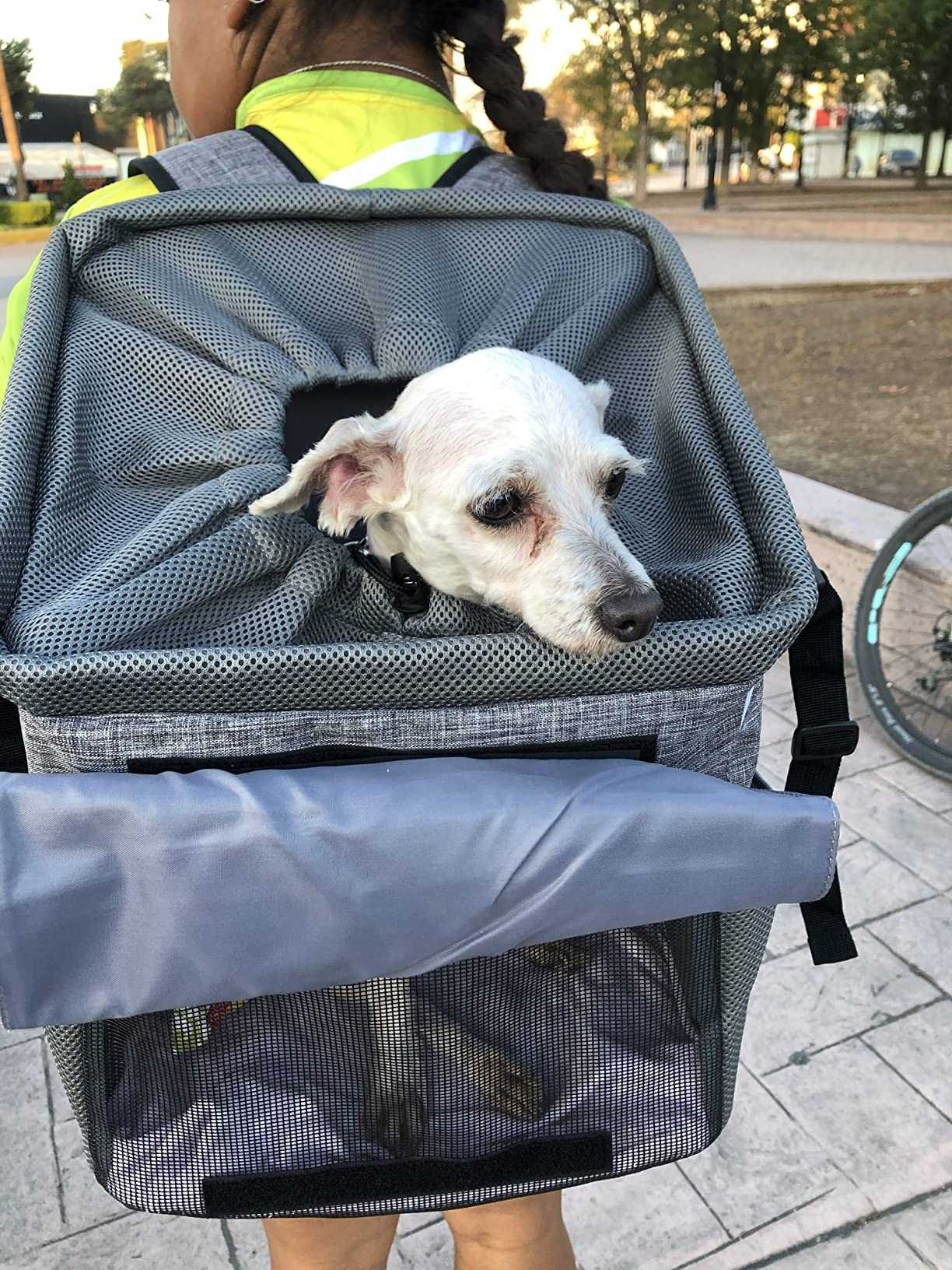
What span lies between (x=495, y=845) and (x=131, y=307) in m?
0.94

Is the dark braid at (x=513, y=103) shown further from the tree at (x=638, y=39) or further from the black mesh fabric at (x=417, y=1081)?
the tree at (x=638, y=39)

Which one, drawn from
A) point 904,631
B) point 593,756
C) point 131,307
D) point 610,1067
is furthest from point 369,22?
point 904,631

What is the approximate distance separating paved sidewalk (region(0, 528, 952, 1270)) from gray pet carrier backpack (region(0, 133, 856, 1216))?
3.53ft

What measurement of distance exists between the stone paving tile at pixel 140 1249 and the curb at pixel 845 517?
3403 millimetres

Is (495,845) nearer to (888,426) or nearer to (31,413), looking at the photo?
(31,413)

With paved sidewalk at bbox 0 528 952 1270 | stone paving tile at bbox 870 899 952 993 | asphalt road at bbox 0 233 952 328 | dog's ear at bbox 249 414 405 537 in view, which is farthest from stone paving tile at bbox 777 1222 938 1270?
asphalt road at bbox 0 233 952 328

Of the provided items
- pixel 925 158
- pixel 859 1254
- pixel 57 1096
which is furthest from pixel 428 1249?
pixel 925 158

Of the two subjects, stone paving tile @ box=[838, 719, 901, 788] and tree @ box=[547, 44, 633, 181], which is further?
tree @ box=[547, 44, 633, 181]

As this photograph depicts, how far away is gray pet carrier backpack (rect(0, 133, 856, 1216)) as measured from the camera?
1037mm

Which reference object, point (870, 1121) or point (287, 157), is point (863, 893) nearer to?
point (870, 1121)

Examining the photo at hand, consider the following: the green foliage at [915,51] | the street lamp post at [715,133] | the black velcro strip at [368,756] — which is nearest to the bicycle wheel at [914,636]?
the black velcro strip at [368,756]

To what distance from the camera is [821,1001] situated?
110 inches

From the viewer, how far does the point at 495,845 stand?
105 cm

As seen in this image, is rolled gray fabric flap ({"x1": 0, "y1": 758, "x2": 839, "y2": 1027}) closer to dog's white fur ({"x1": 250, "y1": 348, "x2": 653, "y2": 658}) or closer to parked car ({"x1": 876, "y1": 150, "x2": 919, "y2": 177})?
dog's white fur ({"x1": 250, "y1": 348, "x2": 653, "y2": 658})
